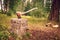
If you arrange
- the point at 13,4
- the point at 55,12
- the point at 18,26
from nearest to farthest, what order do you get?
the point at 18,26 < the point at 55,12 < the point at 13,4

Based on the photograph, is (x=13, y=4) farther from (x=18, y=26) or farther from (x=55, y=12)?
(x=18, y=26)

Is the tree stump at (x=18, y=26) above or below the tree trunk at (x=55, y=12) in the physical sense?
below

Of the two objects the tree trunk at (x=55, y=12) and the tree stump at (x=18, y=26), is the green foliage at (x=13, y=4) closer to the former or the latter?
the tree trunk at (x=55, y=12)

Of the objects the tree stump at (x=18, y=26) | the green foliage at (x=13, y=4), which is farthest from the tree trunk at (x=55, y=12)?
the green foliage at (x=13, y=4)

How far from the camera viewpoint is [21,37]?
10.0 meters

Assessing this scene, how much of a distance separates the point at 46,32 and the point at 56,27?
1.48 m

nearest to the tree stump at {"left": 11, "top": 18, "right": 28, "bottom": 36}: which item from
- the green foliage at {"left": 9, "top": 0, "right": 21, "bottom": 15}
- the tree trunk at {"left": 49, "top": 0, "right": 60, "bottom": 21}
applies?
the tree trunk at {"left": 49, "top": 0, "right": 60, "bottom": 21}

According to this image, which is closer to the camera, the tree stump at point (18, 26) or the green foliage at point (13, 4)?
the tree stump at point (18, 26)

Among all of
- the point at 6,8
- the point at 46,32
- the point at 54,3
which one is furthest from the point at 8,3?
the point at 46,32

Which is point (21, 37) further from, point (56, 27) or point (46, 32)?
point (56, 27)

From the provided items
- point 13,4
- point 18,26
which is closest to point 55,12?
point 18,26

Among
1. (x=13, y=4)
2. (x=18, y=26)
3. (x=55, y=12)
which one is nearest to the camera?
(x=18, y=26)

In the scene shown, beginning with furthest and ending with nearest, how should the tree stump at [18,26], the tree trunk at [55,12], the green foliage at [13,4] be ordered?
the green foliage at [13,4] → the tree trunk at [55,12] → the tree stump at [18,26]

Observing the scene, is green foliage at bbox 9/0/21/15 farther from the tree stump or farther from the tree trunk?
the tree stump
